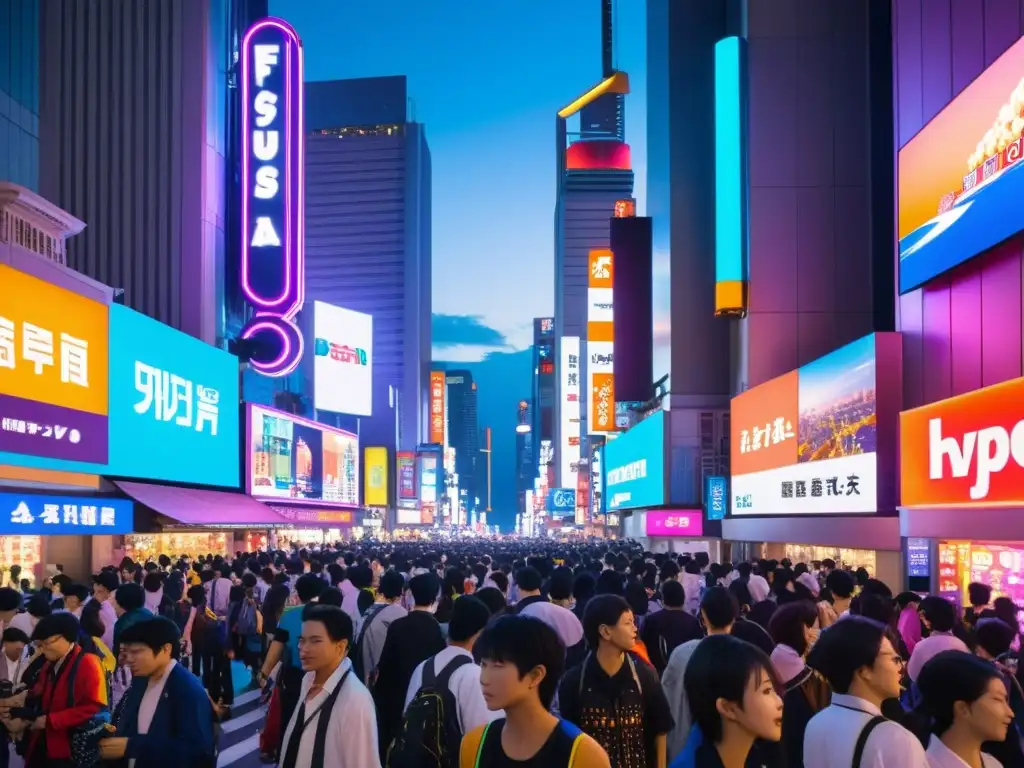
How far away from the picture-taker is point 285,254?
36125mm

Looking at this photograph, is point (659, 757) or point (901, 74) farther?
point (901, 74)

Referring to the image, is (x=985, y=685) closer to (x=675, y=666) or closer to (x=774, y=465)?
(x=675, y=666)

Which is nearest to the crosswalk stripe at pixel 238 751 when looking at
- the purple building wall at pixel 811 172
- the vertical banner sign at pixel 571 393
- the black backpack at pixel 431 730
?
the black backpack at pixel 431 730

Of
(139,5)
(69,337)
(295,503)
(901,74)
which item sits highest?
(139,5)

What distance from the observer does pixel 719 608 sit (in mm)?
7027

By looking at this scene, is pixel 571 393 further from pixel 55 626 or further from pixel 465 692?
pixel 465 692

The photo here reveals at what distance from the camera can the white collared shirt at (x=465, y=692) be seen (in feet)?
17.6

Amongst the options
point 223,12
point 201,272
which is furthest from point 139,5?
point 201,272

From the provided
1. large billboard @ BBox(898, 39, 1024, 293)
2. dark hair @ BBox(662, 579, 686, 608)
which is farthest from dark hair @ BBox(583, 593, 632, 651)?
large billboard @ BBox(898, 39, 1024, 293)

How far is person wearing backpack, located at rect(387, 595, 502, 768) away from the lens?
5.20 metres

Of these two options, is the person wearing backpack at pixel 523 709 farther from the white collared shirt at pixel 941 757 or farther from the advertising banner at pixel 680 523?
the advertising banner at pixel 680 523

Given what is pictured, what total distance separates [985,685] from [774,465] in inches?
948

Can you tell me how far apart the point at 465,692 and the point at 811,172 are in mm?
29394

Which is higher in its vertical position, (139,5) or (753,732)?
(139,5)
